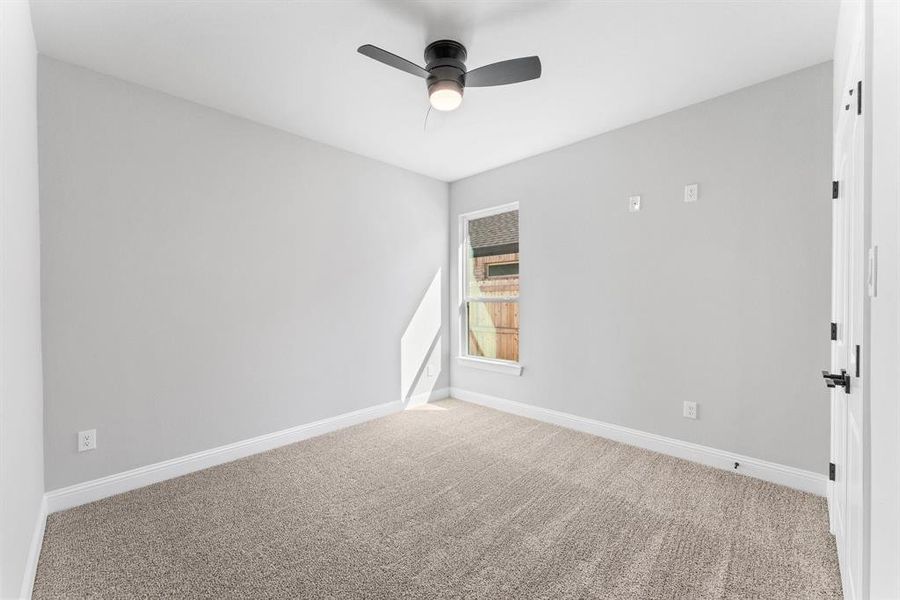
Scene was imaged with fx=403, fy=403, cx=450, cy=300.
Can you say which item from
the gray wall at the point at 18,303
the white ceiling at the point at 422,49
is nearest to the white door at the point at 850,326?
the white ceiling at the point at 422,49

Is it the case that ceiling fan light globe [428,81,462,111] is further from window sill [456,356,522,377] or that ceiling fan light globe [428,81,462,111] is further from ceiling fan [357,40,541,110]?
window sill [456,356,522,377]

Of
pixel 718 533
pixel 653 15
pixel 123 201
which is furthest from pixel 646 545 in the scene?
pixel 123 201

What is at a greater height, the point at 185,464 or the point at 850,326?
the point at 850,326

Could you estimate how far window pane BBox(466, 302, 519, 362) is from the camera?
427 cm

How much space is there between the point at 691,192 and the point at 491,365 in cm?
Answer: 241

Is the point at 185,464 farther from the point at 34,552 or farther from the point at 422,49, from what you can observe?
the point at 422,49

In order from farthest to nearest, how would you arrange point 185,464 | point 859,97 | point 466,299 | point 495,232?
1. point 466,299
2. point 495,232
3. point 185,464
4. point 859,97

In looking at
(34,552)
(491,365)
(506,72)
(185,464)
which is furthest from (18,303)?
(491,365)

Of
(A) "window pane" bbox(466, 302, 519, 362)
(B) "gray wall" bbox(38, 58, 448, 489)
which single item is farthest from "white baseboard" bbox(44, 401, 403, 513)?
(A) "window pane" bbox(466, 302, 519, 362)

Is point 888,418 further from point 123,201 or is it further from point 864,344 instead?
point 123,201

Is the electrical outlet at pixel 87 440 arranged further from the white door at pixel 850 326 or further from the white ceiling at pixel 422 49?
the white door at pixel 850 326

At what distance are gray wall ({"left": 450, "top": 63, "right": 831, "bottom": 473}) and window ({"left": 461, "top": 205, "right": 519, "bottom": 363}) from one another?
11.8 inches

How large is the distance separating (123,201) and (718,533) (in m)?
3.88

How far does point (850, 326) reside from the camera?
5.18ft
